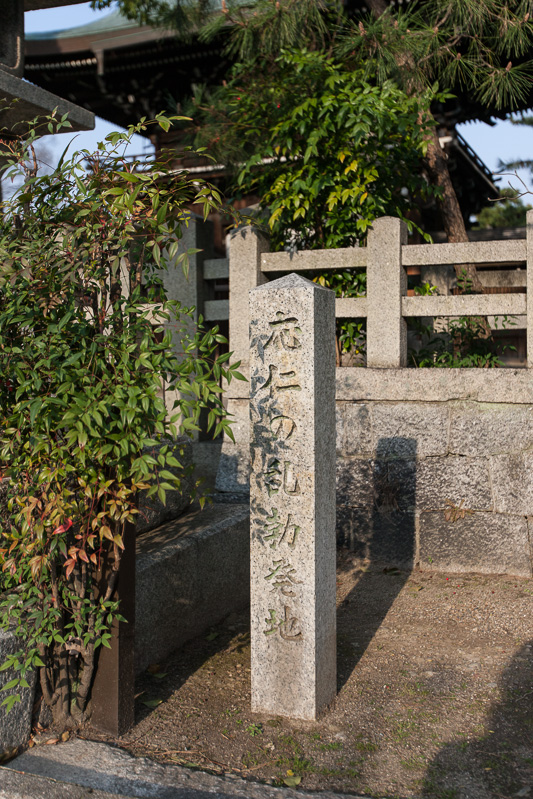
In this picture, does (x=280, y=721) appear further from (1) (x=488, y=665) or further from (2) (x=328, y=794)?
(1) (x=488, y=665)

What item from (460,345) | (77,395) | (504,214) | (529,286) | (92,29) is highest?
(92,29)

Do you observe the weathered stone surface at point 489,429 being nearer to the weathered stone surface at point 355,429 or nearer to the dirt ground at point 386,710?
the weathered stone surface at point 355,429

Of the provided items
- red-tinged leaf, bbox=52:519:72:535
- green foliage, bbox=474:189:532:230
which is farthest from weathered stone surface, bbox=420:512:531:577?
green foliage, bbox=474:189:532:230

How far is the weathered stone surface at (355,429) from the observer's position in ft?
15.8

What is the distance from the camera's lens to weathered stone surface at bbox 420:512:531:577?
14.7ft

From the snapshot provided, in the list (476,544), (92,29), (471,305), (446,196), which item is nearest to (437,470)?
(476,544)

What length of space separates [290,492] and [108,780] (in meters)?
1.17

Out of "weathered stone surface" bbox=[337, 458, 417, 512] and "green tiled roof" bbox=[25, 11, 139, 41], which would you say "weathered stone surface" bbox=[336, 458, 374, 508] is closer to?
"weathered stone surface" bbox=[337, 458, 417, 512]

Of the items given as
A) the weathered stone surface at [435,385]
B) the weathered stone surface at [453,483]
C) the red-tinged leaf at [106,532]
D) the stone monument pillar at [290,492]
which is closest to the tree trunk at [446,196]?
the weathered stone surface at [435,385]

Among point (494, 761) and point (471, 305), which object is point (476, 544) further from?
point (494, 761)

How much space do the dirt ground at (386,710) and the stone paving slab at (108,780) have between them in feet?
0.35

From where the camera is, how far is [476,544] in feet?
15.0

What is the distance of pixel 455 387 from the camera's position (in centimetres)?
460

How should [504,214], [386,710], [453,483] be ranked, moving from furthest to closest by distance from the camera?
[504,214], [453,483], [386,710]
